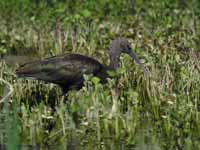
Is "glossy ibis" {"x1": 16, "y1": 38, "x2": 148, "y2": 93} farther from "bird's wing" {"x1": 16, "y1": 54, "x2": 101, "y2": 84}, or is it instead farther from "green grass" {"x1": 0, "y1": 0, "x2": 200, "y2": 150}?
"green grass" {"x1": 0, "y1": 0, "x2": 200, "y2": 150}

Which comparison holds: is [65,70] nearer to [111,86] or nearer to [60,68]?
[60,68]

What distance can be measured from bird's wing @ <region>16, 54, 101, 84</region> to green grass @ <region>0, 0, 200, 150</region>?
19 centimetres

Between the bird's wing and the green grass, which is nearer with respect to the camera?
the green grass

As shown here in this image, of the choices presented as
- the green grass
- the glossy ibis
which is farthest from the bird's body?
the green grass

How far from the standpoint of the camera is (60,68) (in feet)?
28.0

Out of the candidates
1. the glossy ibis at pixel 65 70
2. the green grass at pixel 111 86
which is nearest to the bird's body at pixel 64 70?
the glossy ibis at pixel 65 70

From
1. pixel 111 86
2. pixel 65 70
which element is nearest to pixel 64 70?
pixel 65 70

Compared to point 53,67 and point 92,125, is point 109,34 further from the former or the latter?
point 92,125

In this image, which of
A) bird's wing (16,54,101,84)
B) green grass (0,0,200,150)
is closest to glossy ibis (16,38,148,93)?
bird's wing (16,54,101,84)

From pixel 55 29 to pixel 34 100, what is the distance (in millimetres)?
3285

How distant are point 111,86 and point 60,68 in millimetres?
958

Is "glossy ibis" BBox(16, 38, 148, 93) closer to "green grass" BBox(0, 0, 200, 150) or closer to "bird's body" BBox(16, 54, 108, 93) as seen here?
"bird's body" BBox(16, 54, 108, 93)

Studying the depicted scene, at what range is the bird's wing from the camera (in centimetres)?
842

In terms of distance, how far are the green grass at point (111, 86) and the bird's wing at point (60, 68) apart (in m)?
0.19
